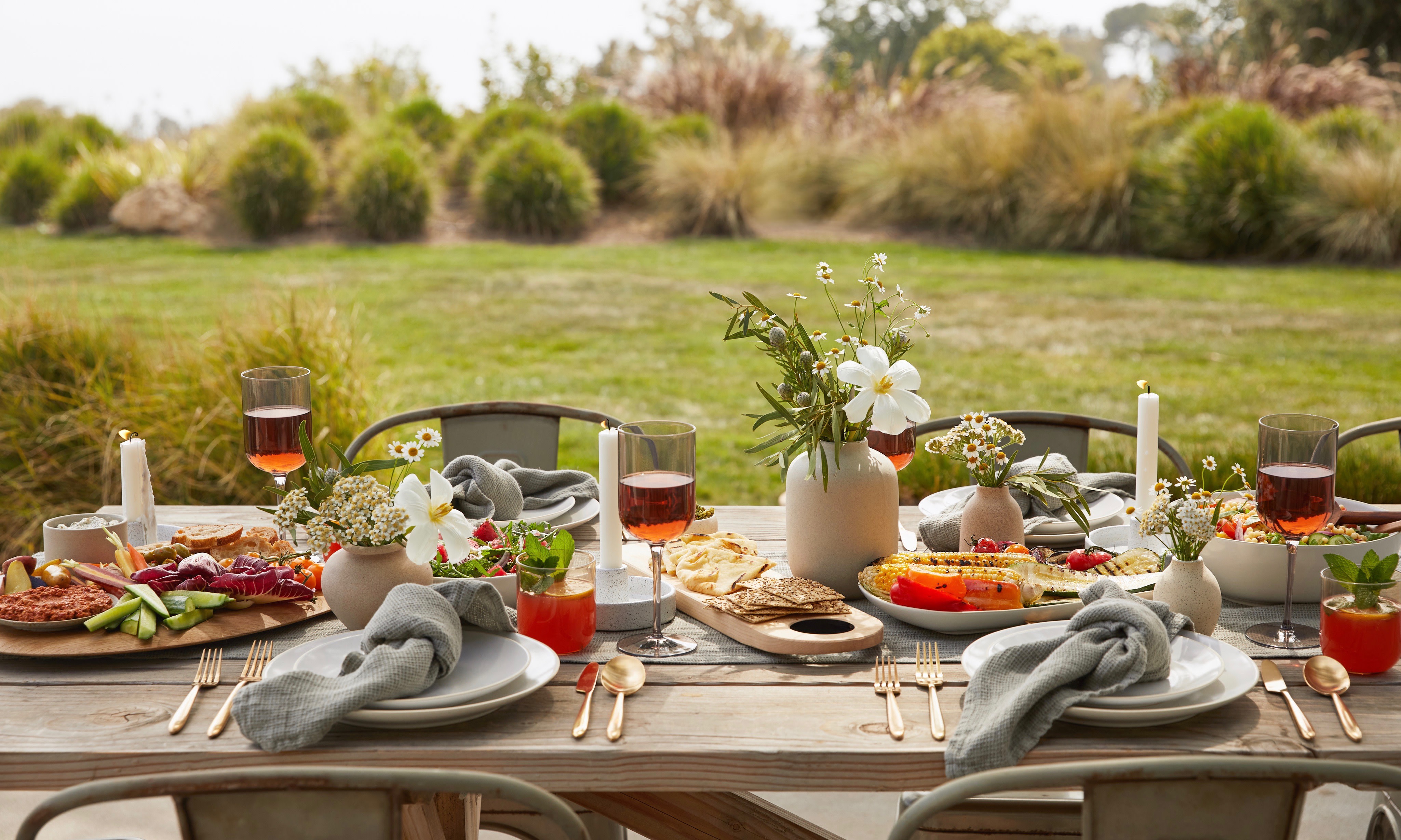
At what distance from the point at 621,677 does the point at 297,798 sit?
460mm

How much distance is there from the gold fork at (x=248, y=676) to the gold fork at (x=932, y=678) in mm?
818

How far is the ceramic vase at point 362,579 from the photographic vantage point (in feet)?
5.35

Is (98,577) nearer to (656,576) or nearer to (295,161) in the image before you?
(656,576)

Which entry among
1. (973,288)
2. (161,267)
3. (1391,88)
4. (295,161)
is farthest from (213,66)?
(1391,88)

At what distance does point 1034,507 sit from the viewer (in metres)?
2.18

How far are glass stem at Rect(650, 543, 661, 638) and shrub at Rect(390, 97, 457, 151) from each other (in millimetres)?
12428

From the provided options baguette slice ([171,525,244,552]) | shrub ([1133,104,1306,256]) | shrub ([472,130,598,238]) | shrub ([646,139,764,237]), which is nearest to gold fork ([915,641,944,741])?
baguette slice ([171,525,244,552])

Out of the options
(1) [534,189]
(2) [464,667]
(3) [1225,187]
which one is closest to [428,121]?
(1) [534,189]

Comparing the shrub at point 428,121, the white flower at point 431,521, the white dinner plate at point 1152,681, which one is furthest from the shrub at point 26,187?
the white dinner plate at point 1152,681

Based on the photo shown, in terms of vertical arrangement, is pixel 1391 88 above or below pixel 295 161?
above

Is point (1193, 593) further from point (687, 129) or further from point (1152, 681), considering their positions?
point (687, 129)

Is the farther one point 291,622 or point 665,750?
point 291,622

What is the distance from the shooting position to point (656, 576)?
1639 mm

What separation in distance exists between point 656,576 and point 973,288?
746 centimetres
